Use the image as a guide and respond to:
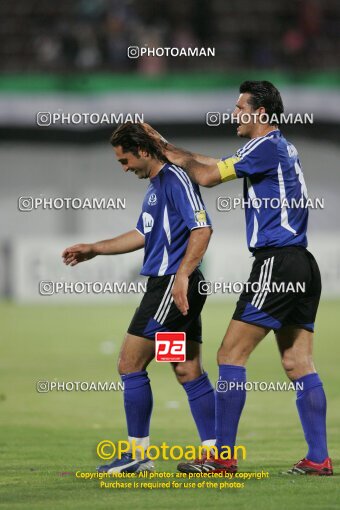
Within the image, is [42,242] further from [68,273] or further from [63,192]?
[63,192]

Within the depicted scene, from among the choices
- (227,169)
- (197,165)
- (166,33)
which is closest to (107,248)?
(197,165)

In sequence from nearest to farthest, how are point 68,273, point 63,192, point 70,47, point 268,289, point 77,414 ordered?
point 268,289 → point 77,414 → point 68,273 → point 70,47 → point 63,192

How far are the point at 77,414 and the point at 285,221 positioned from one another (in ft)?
13.3

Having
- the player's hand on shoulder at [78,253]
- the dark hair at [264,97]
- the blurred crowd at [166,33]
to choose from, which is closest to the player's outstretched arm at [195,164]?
the dark hair at [264,97]

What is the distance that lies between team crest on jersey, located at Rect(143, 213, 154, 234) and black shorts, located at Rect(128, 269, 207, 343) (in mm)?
297

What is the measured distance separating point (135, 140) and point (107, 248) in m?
0.77

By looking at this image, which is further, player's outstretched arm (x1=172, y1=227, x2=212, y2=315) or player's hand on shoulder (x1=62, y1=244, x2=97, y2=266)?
player's hand on shoulder (x1=62, y1=244, x2=97, y2=266)

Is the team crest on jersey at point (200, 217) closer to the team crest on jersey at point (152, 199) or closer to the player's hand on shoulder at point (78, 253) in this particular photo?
the team crest on jersey at point (152, 199)

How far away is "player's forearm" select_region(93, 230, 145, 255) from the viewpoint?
706cm

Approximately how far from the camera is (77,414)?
9.93m

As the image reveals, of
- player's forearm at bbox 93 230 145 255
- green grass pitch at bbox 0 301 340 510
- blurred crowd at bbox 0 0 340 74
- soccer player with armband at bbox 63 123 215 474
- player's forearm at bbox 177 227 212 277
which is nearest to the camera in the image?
green grass pitch at bbox 0 301 340 510

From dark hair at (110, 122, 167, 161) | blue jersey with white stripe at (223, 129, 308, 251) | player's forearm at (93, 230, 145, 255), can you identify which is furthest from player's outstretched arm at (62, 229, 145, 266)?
blue jersey with white stripe at (223, 129, 308, 251)

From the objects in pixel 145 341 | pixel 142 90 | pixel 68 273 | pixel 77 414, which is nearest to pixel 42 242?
pixel 68 273

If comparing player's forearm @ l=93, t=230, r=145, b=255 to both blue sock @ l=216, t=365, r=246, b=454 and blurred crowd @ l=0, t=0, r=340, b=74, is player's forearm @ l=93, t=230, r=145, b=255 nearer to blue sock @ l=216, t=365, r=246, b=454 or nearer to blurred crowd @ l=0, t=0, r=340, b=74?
blue sock @ l=216, t=365, r=246, b=454
